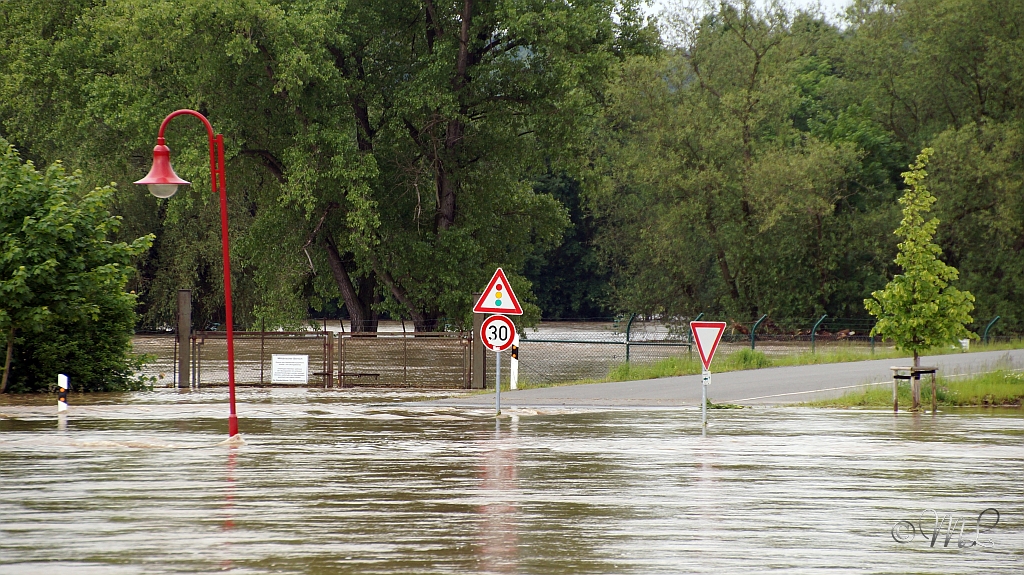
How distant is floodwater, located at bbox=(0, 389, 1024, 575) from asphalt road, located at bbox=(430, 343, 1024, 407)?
3111 millimetres

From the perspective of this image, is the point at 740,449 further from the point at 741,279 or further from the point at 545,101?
the point at 741,279

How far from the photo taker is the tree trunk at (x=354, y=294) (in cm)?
5097

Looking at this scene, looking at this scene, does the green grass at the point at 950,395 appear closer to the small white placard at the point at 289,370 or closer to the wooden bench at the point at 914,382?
the wooden bench at the point at 914,382

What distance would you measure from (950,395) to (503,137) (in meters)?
26.9

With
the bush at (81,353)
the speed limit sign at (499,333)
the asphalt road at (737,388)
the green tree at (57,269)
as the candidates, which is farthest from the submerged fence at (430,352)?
the speed limit sign at (499,333)

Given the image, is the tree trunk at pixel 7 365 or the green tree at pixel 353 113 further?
the green tree at pixel 353 113

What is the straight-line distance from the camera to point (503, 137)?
160ft

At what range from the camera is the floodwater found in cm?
952

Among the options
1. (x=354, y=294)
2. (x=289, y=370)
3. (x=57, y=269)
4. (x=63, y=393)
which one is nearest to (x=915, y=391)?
(x=289, y=370)

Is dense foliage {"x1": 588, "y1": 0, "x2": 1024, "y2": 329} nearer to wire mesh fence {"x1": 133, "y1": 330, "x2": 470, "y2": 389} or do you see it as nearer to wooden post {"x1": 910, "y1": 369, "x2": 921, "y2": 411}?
wire mesh fence {"x1": 133, "y1": 330, "x2": 470, "y2": 389}

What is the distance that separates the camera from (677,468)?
49.1ft

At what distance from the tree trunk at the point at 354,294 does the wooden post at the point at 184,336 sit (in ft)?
71.1

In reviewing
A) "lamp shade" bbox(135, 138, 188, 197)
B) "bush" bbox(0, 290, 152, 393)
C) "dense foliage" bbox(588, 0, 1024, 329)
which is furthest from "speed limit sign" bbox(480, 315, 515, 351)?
"dense foliage" bbox(588, 0, 1024, 329)

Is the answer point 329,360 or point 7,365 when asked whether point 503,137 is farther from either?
point 7,365
